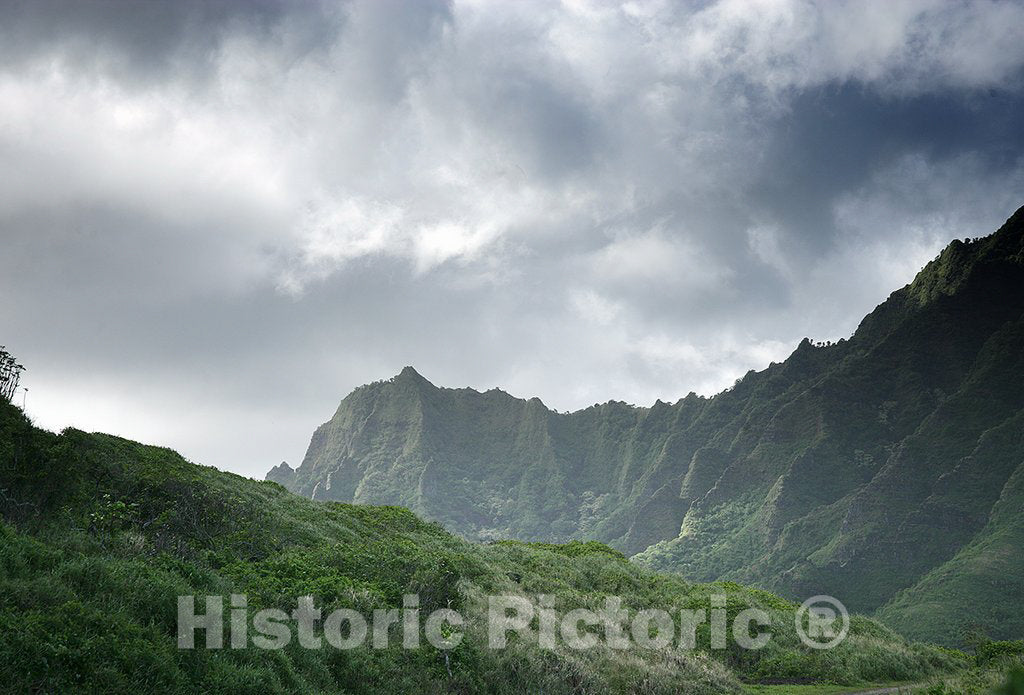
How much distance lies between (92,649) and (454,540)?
71.8 feet

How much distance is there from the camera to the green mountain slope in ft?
30.9

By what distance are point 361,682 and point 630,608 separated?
15.6 m

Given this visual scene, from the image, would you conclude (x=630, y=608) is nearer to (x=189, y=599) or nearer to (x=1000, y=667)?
(x=1000, y=667)

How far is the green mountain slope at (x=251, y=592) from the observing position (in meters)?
9.42

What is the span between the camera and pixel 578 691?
1488cm

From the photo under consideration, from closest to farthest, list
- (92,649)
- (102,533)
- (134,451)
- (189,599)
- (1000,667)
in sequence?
(92,649), (189,599), (102,533), (1000,667), (134,451)

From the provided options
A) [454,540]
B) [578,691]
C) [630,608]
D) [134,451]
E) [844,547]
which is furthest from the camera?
[844,547]

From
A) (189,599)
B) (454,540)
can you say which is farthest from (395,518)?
(189,599)

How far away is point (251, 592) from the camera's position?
13977 mm

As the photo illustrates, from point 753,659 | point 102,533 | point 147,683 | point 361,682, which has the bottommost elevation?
point 753,659

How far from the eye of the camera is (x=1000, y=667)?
18031 mm

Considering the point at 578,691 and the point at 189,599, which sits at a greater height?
the point at 189,599

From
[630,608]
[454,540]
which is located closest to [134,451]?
[454,540]

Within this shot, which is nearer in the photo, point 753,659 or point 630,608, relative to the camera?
point 753,659
